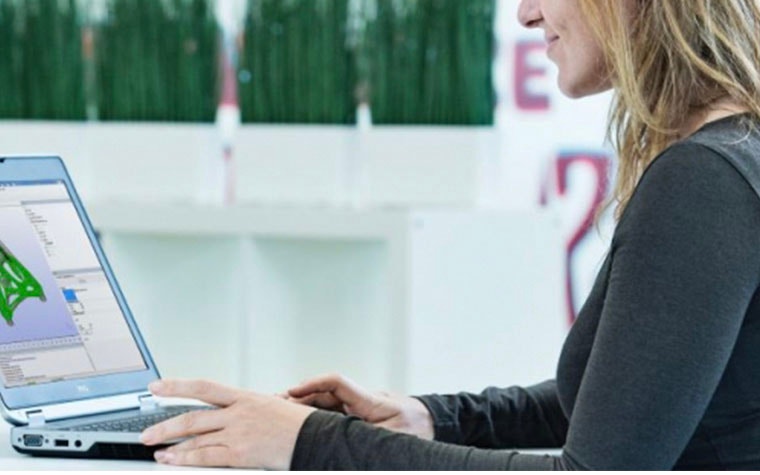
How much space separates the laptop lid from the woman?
13 cm

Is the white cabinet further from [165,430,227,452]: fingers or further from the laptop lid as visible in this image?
[165,430,227,452]: fingers

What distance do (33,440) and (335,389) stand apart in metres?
0.33

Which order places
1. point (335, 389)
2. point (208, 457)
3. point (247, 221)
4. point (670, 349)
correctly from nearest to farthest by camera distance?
point (670, 349) → point (208, 457) → point (335, 389) → point (247, 221)

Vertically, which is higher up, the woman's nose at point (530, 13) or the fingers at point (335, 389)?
the woman's nose at point (530, 13)

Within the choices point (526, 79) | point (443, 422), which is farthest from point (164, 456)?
point (526, 79)

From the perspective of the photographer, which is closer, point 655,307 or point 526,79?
point 655,307

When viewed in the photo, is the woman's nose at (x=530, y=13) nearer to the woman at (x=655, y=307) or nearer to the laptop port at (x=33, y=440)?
the woman at (x=655, y=307)

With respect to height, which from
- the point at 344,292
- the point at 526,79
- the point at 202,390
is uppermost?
the point at 526,79

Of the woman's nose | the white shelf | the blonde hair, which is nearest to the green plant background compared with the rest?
the white shelf

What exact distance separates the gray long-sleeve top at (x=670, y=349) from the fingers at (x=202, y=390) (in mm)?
88

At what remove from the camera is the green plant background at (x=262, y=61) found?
8.96ft

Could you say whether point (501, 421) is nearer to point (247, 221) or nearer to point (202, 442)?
point (202, 442)

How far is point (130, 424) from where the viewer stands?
1.41m

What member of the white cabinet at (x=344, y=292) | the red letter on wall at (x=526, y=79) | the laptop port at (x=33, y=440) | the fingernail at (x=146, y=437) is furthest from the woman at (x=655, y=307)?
the red letter on wall at (x=526, y=79)
